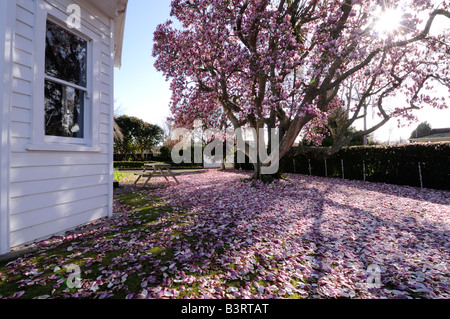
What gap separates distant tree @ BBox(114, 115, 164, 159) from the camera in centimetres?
2606

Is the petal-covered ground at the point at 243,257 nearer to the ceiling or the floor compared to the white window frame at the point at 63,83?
nearer to the floor

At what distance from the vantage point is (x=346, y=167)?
511 inches

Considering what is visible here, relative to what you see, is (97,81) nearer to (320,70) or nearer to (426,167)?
(320,70)

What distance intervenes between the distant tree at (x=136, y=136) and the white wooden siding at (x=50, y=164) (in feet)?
75.9

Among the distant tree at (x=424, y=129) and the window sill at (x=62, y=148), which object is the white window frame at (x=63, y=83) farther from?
the distant tree at (x=424, y=129)

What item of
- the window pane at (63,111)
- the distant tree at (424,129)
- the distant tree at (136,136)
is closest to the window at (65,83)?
A: the window pane at (63,111)

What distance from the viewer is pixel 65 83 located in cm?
346

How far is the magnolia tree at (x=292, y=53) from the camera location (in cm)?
622

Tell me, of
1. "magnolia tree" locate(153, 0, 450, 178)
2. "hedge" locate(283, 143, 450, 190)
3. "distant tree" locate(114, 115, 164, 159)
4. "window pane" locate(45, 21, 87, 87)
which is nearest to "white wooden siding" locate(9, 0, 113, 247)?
"window pane" locate(45, 21, 87, 87)

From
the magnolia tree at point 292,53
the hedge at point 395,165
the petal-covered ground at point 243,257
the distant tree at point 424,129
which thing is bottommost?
the petal-covered ground at point 243,257

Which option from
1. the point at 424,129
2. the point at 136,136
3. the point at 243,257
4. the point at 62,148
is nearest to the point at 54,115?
the point at 62,148
